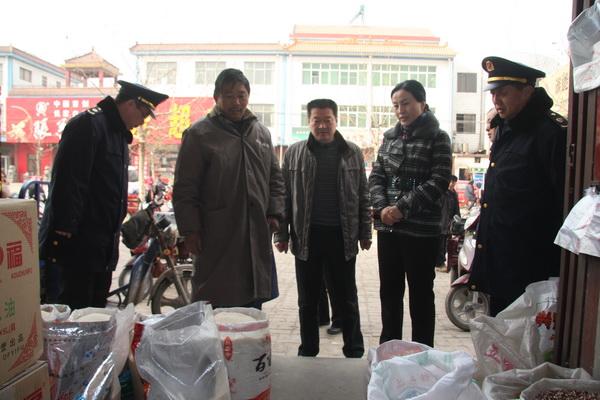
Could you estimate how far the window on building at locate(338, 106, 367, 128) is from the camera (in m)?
28.0

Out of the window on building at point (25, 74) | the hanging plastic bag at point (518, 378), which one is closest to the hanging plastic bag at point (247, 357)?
the hanging plastic bag at point (518, 378)

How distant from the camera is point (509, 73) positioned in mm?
2316

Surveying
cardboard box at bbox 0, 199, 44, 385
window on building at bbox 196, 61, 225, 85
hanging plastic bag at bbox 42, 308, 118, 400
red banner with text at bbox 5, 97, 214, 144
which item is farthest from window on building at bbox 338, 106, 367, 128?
cardboard box at bbox 0, 199, 44, 385

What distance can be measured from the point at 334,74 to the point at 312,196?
26698mm

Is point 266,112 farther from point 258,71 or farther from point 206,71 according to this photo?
point 206,71

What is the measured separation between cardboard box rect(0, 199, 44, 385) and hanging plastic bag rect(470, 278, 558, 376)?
1651mm

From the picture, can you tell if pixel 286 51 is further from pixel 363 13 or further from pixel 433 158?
pixel 433 158

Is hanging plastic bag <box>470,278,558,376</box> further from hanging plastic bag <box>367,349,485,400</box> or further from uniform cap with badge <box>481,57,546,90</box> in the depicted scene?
uniform cap with badge <box>481,57,546,90</box>

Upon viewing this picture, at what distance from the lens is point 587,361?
184 centimetres

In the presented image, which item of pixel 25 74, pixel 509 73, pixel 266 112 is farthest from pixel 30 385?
pixel 25 74

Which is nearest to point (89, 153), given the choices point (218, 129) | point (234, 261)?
point (218, 129)

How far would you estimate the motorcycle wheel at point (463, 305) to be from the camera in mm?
4555

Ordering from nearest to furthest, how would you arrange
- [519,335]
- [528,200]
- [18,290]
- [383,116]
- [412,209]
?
[18,290]
[519,335]
[528,200]
[412,209]
[383,116]

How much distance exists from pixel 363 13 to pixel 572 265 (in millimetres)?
32600
